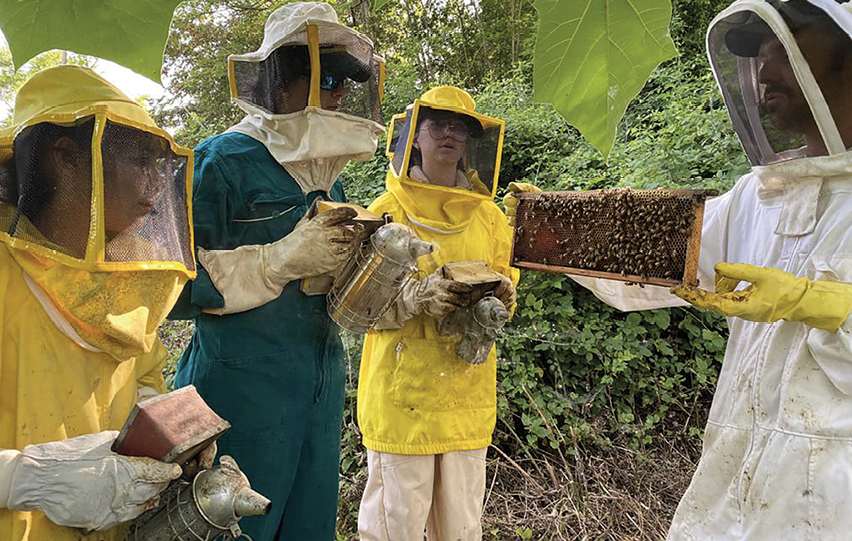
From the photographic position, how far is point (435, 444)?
243 cm

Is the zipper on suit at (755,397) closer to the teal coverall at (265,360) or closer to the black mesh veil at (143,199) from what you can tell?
the teal coverall at (265,360)

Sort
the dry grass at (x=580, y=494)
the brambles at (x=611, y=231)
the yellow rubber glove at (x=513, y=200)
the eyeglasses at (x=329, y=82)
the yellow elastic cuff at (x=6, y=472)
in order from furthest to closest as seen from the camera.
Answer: the dry grass at (x=580, y=494)
the yellow rubber glove at (x=513, y=200)
the eyeglasses at (x=329, y=82)
the brambles at (x=611, y=231)
the yellow elastic cuff at (x=6, y=472)

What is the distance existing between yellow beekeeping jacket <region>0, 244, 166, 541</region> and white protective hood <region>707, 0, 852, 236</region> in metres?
1.94

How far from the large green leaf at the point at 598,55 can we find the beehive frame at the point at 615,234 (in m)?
1.19

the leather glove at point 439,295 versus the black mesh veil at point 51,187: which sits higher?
the black mesh veil at point 51,187

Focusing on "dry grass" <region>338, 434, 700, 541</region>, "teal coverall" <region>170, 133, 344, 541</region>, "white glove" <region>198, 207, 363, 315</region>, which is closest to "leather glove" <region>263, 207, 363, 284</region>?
"white glove" <region>198, 207, 363, 315</region>

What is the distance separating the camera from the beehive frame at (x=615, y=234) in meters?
1.75

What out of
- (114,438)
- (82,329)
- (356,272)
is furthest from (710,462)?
(82,329)

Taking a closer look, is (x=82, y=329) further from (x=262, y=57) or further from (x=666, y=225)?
(x=666, y=225)

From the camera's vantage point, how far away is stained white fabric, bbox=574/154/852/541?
5.04 feet

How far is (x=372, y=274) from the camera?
5.96ft

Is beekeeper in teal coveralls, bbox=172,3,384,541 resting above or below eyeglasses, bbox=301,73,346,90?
below

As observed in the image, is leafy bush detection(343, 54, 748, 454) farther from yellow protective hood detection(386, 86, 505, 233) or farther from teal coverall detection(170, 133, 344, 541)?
teal coverall detection(170, 133, 344, 541)

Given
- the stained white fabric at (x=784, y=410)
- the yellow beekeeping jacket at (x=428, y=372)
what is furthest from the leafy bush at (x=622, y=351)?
the stained white fabric at (x=784, y=410)
